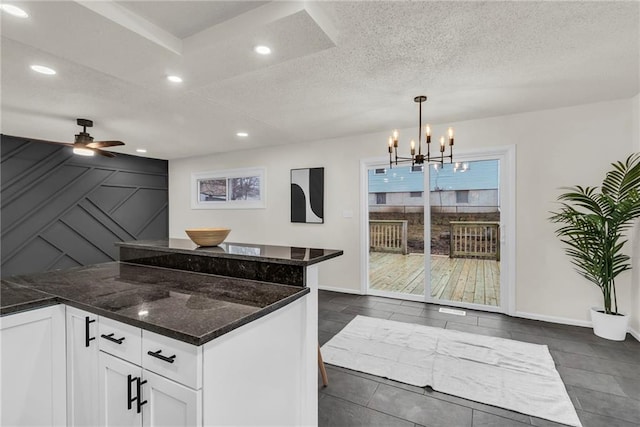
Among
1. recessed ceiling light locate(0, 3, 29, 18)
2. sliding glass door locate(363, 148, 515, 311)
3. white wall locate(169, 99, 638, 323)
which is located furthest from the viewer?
sliding glass door locate(363, 148, 515, 311)

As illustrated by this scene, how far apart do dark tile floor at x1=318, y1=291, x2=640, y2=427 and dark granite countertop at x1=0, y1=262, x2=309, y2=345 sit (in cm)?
103

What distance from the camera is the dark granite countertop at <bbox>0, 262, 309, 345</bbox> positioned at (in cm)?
114

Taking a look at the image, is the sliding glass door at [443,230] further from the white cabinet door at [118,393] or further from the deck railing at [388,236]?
the white cabinet door at [118,393]

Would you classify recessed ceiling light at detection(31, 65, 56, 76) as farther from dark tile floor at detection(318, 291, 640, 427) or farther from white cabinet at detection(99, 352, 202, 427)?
dark tile floor at detection(318, 291, 640, 427)

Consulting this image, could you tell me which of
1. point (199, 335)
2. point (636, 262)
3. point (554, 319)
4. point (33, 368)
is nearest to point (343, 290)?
point (554, 319)

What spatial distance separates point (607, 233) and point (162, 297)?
3.86 metres

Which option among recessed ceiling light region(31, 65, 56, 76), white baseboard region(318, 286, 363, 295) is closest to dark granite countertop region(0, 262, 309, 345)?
recessed ceiling light region(31, 65, 56, 76)

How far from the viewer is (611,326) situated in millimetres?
2908

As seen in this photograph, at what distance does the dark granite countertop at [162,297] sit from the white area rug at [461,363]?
1393mm

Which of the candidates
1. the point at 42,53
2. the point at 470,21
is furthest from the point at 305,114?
the point at 42,53

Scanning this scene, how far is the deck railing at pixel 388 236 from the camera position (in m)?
4.46

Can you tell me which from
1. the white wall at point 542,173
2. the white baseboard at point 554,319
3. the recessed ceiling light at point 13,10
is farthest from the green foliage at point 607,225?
the recessed ceiling light at point 13,10

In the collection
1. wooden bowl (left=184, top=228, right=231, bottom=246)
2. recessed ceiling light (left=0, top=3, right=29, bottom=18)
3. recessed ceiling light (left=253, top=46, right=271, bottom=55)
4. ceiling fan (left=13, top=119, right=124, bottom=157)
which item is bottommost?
wooden bowl (left=184, top=228, right=231, bottom=246)

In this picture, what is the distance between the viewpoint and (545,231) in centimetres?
344
